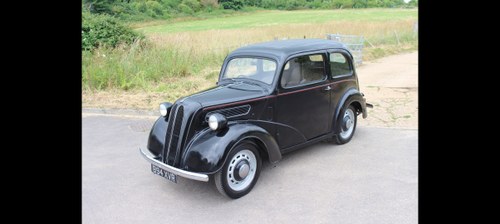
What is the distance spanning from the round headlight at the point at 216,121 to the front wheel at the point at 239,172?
323 mm

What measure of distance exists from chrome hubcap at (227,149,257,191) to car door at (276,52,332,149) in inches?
24.6

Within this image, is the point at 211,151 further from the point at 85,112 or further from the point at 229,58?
the point at 85,112

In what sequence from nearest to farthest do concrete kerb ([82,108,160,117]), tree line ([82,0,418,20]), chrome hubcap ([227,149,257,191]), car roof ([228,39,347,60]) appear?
chrome hubcap ([227,149,257,191]) < car roof ([228,39,347,60]) < concrete kerb ([82,108,160,117]) < tree line ([82,0,418,20])

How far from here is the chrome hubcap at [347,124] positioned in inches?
243

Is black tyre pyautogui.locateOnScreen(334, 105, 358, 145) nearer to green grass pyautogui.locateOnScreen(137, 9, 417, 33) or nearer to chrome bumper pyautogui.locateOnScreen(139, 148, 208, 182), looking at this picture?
chrome bumper pyautogui.locateOnScreen(139, 148, 208, 182)

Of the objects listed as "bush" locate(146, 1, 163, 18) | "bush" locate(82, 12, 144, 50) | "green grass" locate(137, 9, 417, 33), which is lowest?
"bush" locate(82, 12, 144, 50)

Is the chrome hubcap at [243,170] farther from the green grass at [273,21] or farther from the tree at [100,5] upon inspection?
the tree at [100,5]

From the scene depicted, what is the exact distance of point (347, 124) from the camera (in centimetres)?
620

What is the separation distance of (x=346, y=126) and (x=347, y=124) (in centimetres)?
4

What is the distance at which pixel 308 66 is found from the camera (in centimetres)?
548

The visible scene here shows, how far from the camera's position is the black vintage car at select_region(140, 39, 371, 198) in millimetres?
4293

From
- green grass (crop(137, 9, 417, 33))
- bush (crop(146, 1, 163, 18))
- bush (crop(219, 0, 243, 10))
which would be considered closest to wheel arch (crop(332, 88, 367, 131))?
green grass (crop(137, 9, 417, 33))

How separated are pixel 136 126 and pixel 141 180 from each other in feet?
9.26

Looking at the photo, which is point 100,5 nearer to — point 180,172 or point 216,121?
point 216,121
